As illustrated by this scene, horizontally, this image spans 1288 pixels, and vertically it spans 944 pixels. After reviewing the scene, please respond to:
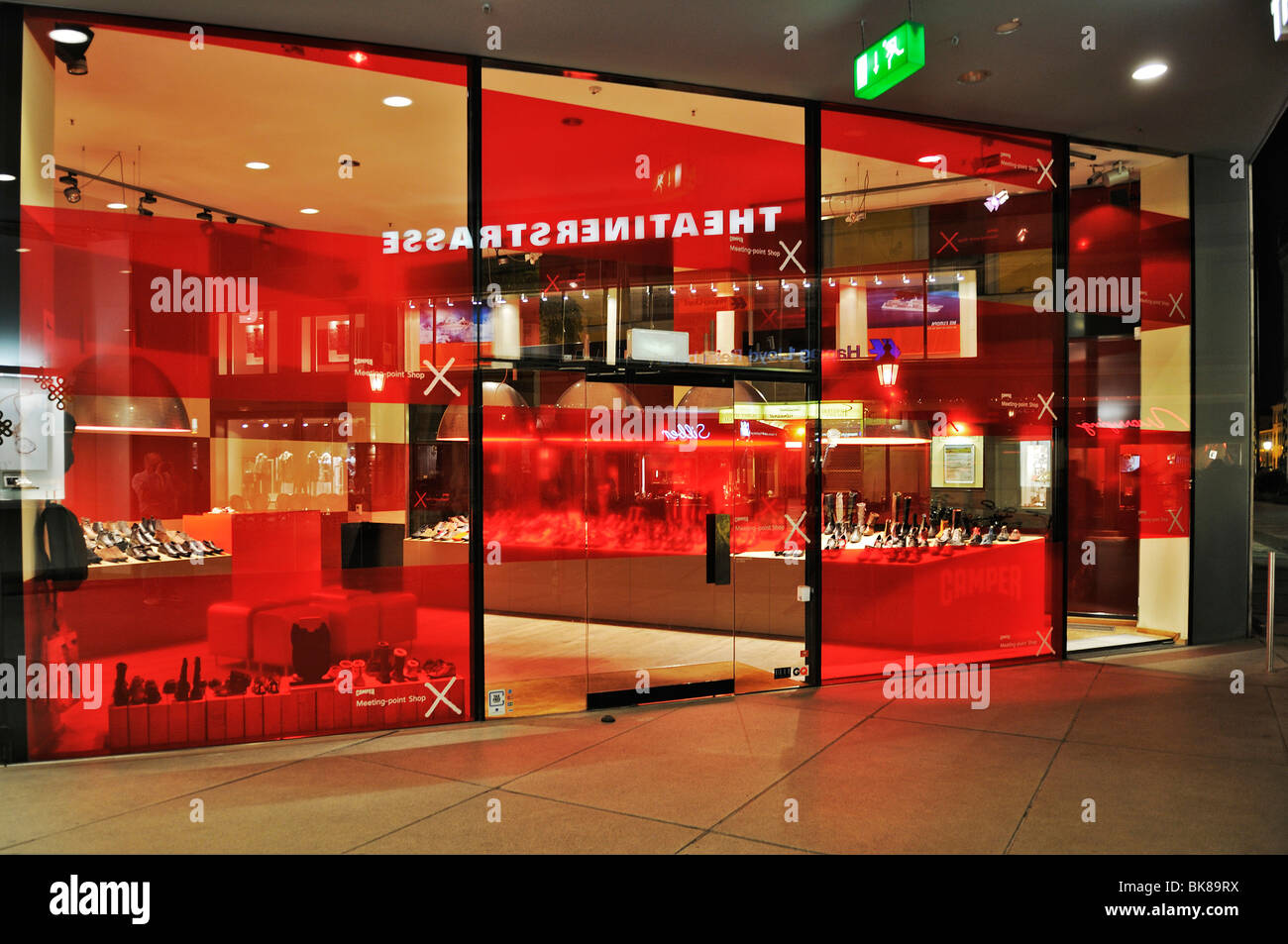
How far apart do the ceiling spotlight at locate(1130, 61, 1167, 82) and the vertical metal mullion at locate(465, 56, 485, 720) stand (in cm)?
440

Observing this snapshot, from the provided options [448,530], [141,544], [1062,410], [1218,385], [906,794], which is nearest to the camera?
[906,794]

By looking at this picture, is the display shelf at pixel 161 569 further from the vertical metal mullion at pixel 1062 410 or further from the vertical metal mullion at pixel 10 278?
the vertical metal mullion at pixel 1062 410

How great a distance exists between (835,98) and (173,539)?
5.32 m

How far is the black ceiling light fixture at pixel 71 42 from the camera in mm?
4902

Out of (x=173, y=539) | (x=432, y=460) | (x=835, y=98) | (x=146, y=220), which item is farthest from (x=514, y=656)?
(x=835, y=98)

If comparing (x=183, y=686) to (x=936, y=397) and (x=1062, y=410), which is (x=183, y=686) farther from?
(x=1062, y=410)

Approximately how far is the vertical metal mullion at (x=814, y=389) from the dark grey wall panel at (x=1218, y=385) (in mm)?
3774

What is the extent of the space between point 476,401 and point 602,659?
245cm

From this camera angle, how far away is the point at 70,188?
199 inches

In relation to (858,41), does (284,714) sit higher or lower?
lower

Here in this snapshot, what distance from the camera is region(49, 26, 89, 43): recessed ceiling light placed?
4895mm

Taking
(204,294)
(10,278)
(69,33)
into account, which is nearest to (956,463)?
→ (204,294)
